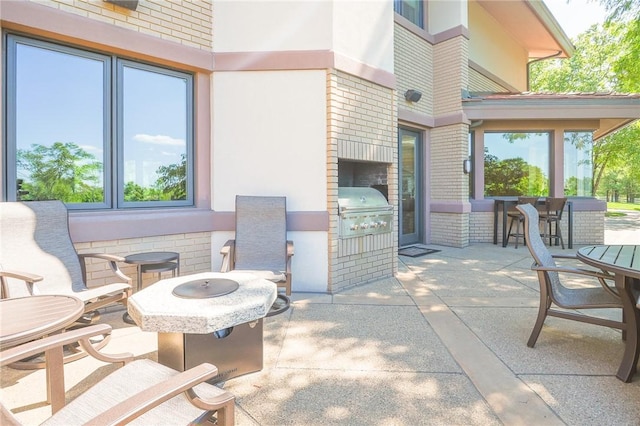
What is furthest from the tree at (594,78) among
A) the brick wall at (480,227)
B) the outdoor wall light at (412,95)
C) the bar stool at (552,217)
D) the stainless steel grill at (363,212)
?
the stainless steel grill at (363,212)

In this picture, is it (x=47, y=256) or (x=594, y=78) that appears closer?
(x=47, y=256)

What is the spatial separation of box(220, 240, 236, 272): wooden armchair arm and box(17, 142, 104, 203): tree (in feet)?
4.95

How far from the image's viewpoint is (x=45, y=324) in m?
1.67

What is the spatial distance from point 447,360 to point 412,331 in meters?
0.58

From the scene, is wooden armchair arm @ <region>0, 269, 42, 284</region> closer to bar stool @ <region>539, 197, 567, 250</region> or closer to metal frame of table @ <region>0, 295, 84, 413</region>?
metal frame of table @ <region>0, 295, 84, 413</region>

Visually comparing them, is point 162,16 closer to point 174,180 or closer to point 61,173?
point 174,180

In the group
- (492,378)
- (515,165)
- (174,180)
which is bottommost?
(492,378)

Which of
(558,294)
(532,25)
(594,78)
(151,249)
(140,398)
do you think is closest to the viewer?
(140,398)

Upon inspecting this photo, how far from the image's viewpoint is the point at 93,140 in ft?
12.9

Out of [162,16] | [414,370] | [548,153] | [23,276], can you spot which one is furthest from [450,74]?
[23,276]

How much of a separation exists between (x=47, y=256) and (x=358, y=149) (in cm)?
364

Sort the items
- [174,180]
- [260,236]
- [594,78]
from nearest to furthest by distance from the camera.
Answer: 1. [260,236]
2. [174,180]
3. [594,78]

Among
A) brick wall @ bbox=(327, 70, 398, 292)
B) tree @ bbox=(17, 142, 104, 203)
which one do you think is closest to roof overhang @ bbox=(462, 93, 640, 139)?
brick wall @ bbox=(327, 70, 398, 292)

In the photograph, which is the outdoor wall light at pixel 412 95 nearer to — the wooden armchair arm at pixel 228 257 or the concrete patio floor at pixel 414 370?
the concrete patio floor at pixel 414 370
